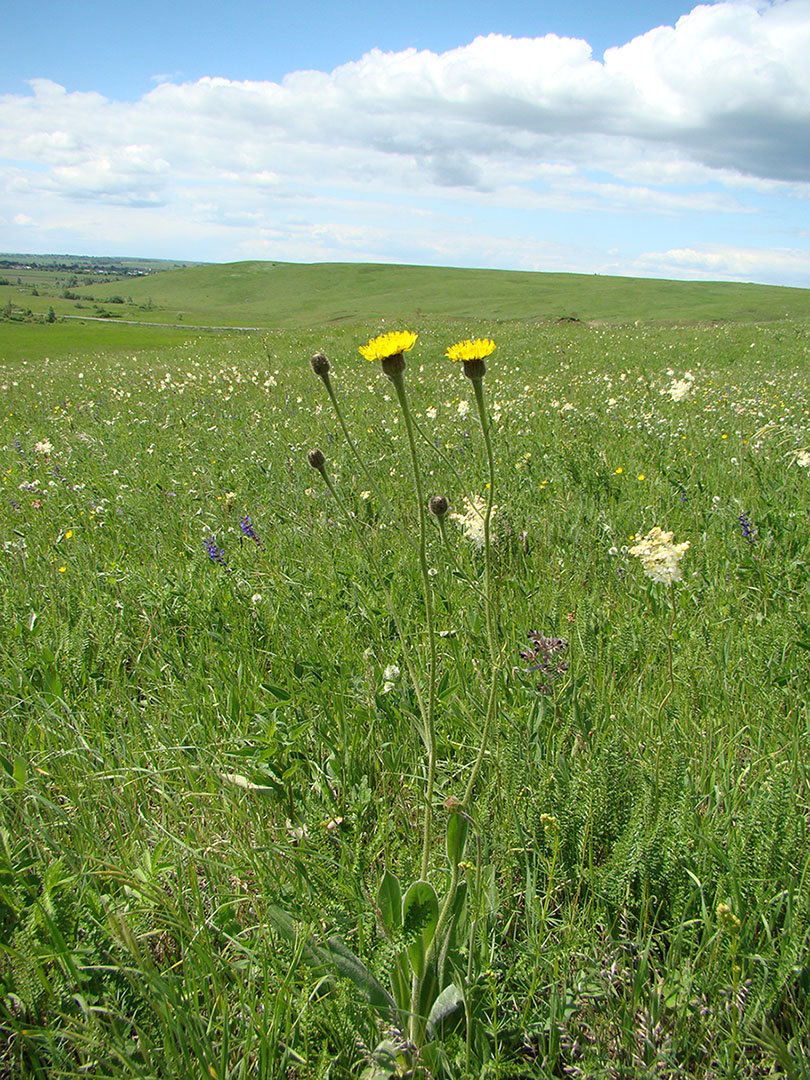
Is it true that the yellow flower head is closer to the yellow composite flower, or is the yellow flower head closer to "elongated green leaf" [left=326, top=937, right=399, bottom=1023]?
the yellow composite flower

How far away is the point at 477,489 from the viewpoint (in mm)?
4484

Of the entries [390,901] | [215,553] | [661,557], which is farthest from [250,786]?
[215,553]

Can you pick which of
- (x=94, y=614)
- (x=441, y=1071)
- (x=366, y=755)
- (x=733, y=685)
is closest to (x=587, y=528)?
(x=733, y=685)

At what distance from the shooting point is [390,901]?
4.25ft

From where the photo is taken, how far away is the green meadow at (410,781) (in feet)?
3.96

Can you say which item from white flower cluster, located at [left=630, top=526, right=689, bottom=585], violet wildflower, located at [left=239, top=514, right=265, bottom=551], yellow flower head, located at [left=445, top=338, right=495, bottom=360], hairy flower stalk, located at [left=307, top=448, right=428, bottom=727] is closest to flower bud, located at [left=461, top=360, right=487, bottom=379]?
yellow flower head, located at [left=445, top=338, right=495, bottom=360]

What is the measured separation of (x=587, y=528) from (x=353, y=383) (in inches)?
294

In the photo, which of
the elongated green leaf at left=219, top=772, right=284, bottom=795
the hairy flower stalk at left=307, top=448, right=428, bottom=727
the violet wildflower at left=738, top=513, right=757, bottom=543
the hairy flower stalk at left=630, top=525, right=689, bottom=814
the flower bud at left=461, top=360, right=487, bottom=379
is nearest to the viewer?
the hairy flower stalk at left=307, top=448, right=428, bottom=727

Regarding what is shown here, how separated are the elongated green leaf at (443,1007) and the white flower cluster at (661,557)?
1.49 m

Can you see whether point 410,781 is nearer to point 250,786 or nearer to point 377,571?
point 250,786

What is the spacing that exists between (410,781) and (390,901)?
60 cm

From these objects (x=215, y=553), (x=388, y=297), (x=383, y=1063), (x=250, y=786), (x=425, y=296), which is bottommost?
(x=383, y=1063)

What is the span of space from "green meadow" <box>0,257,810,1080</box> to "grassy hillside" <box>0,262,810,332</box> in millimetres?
36222

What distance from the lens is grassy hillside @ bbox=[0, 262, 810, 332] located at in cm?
5428
